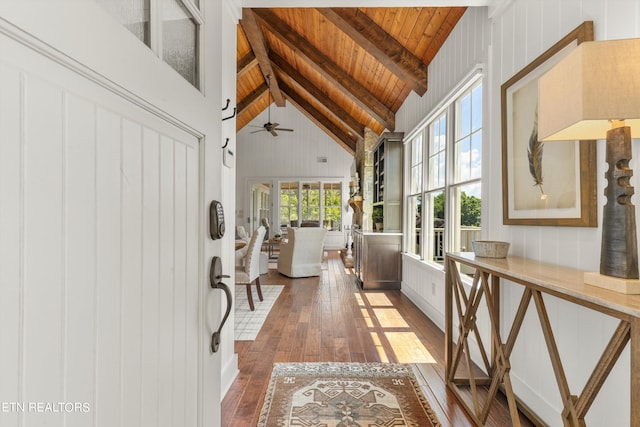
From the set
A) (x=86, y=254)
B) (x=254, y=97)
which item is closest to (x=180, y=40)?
(x=86, y=254)

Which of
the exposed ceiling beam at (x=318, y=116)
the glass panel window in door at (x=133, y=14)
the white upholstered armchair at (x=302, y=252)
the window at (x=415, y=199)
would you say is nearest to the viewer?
the glass panel window in door at (x=133, y=14)

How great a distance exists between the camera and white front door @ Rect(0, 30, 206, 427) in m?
0.37

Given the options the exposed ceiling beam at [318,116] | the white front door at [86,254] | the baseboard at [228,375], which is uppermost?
the exposed ceiling beam at [318,116]

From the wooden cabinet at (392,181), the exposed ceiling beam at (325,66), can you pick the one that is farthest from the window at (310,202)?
the wooden cabinet at (392,181)

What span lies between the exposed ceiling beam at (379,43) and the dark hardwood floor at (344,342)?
2.58 metres

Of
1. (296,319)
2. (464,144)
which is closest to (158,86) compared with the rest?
(464,144)

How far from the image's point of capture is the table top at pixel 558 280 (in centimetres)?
91

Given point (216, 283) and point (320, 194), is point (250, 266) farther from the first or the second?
point (320, 194)

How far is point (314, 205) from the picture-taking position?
10062mm

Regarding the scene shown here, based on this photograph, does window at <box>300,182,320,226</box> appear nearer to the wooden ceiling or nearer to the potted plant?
the wooden ceiling

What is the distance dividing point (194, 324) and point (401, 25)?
11.4 ft

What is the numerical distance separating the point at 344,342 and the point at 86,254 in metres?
2.57

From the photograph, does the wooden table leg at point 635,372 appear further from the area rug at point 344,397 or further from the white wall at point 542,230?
the area rug at point 344,397

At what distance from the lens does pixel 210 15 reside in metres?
0.89
